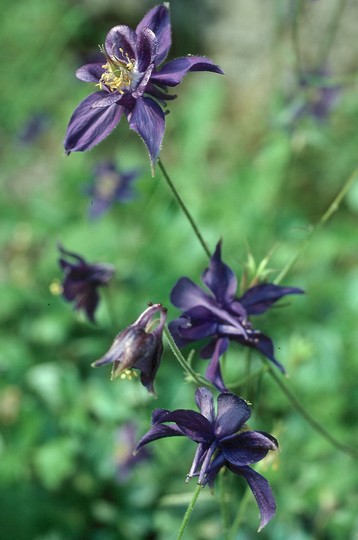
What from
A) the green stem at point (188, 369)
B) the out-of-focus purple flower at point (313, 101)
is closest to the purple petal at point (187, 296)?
the green stem at point (188, 369)

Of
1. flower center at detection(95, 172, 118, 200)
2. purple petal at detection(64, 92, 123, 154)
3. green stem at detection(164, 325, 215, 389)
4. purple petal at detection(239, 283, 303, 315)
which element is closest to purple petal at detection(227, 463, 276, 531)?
green stem at detection(164, 325, 215, 389)

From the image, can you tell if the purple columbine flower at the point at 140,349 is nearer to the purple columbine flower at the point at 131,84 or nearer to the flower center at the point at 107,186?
the purple columbine flower at the point at 131,84

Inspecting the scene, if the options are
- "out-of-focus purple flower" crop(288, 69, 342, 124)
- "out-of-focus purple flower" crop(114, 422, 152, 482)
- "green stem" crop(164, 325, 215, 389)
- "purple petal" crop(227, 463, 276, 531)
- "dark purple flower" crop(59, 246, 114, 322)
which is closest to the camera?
"purple petal" crop(227, 463, 276, 531)

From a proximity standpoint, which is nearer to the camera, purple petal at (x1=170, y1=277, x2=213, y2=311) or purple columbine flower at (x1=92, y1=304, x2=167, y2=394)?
purple columbine flower at (x1=92, y1=304, x2=167, y2=394)

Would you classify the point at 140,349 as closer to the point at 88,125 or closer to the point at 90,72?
the point at 88,125

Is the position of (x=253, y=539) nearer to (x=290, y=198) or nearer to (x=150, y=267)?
(x=150, y=267)

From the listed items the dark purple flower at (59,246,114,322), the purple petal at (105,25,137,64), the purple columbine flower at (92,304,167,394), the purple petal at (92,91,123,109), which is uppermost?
the purple petal at (105,25,137,64)

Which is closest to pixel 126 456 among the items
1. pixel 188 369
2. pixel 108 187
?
pixel 108 187

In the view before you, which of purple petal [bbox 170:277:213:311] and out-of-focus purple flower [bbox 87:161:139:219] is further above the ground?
purple petal [bbox 170:277:213:311]

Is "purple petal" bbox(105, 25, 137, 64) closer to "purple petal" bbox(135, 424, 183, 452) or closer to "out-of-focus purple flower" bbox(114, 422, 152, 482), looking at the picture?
"purple petal" bbox(135, 424, 183, 452)
